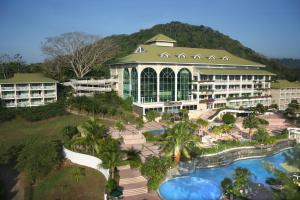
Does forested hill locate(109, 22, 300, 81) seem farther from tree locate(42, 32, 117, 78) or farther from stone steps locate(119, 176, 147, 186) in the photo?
stone steps locate(119, 176, 147, 186)

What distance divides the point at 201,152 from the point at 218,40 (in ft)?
376

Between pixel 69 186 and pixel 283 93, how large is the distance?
57.9 meters

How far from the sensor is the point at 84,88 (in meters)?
58.3

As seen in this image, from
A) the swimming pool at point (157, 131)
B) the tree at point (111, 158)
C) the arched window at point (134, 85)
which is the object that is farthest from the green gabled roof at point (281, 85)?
the tree at point (111, 158)

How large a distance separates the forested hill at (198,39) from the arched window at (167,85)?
5813 centimetres

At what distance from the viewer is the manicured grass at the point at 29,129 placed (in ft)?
136

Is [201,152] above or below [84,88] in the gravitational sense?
below

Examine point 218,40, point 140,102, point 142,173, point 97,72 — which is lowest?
point 142,173

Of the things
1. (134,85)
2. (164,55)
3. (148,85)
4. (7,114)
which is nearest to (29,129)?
(7,114)

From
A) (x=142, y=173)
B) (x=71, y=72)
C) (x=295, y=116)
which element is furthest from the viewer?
(x=71, y=72)

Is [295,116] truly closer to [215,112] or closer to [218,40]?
[215,112]

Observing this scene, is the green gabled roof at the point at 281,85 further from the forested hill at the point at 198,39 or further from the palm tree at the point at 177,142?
the palm tree at the point at 177,142

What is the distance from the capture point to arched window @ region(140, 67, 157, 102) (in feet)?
180

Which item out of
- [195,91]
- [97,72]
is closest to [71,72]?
[97,72]
